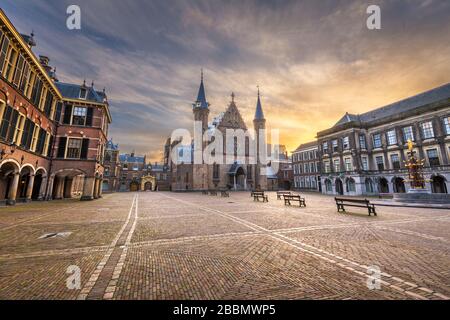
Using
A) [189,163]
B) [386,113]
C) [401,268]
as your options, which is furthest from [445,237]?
[189,163]

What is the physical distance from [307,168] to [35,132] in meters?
53.6

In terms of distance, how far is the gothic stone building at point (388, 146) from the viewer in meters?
26.4

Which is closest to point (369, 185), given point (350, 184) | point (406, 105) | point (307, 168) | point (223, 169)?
point (350, 184)

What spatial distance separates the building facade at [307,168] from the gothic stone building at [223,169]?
42.3 ft

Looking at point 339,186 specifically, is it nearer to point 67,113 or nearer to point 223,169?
point 223,169

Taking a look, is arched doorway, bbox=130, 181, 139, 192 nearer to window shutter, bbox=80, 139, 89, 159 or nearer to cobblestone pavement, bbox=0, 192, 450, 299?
window shutter, bbox=80, 139, 89, 159

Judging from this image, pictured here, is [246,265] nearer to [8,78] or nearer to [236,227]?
[236,227]

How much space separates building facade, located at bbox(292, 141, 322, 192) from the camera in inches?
1960

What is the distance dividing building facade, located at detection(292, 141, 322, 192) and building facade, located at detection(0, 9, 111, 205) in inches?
1850

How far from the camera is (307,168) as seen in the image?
173 ft

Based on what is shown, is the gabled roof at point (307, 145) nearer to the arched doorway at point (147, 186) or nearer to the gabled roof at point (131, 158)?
the arched doorway at point (147, 186)

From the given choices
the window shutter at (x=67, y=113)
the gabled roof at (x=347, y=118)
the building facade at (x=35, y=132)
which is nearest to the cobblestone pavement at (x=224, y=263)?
the building facade at (x=35, y=132)

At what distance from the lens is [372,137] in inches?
1357

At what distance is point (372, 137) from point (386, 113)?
4908 millimetres
